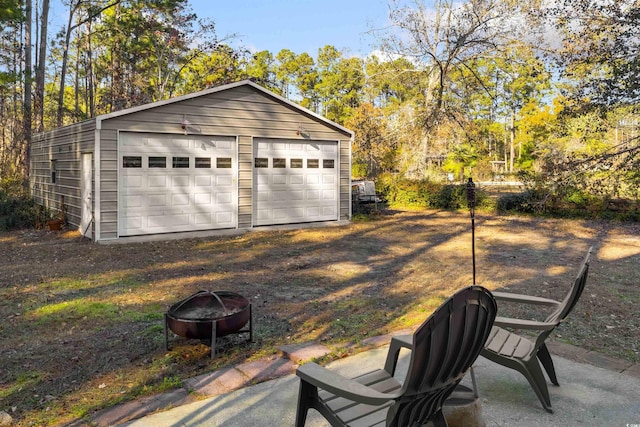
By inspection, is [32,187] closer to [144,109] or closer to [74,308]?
[144,109]

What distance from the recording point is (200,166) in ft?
35.0

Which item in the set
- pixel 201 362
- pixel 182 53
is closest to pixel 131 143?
pixel 201 362

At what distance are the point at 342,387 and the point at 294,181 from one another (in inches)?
408

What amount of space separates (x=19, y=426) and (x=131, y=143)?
799 centimetres

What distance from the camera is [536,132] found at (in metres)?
38.1

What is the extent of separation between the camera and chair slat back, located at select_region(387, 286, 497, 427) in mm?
1737

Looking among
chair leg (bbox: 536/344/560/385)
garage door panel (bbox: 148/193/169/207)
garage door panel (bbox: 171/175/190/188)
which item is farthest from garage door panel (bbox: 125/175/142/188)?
chair leg (bbox: 536/344/560/385)

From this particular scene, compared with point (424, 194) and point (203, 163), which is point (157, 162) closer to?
point (203, 163)

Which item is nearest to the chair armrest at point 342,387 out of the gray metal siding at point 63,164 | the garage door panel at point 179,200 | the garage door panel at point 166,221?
the garage door panel at point 166,221

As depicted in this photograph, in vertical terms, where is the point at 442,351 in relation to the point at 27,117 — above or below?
below

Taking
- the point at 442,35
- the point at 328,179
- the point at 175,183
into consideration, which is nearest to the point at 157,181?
the point at 175,183

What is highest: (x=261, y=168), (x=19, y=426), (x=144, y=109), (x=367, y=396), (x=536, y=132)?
(x=536, y=132)

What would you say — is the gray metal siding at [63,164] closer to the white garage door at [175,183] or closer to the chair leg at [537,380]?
the white garage door at [175,183]

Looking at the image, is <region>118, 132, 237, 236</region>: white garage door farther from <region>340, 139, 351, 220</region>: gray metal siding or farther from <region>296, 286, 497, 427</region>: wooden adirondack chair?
<region>296, 286, 497, 427</region>: wooden adirondack chair
